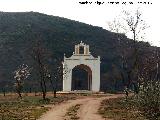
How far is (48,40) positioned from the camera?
108500 millimetres

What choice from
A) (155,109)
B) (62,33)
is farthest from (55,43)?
(155,109)

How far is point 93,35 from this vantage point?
121062mm

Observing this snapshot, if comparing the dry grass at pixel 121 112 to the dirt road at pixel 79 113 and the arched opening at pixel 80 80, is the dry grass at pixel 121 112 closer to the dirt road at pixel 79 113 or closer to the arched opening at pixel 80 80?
the dirt road at pixel 79 113

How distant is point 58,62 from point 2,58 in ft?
43.0

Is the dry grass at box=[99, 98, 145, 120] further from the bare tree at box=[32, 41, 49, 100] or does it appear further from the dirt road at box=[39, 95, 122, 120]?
the bare tree at box=[32, 41, 49, 100]

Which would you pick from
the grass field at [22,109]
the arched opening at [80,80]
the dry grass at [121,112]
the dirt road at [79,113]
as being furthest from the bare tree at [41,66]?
the arched opening at [80,80]

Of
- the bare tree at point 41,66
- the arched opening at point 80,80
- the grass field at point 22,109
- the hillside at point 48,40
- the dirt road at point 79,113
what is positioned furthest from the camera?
the hillside at point 48,40

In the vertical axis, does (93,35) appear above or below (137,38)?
above

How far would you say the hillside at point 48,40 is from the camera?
94000 millimetres

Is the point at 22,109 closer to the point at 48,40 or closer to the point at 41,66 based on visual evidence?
the point at 41,66

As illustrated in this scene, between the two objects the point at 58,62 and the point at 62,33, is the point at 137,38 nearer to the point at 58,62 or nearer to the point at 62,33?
the point at 58,62

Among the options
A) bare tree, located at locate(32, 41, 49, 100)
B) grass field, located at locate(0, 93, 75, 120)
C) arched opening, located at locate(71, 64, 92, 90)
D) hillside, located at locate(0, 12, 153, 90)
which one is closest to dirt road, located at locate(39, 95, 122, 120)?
grass field, located at locate(0, 93, 75, 120)

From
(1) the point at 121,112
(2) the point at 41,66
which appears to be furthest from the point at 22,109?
(2) the point at 41,66

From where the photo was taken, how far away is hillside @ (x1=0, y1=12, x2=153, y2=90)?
94.0 meters
